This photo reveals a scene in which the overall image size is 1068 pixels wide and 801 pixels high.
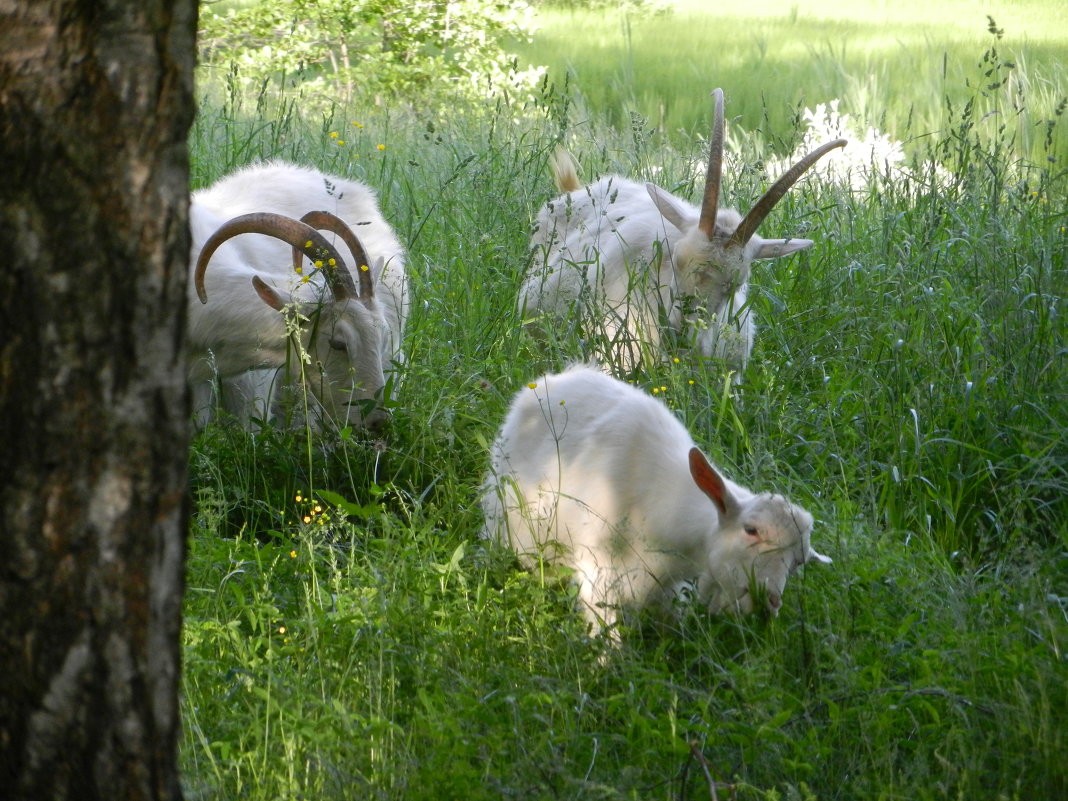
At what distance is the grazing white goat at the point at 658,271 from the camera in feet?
17.0

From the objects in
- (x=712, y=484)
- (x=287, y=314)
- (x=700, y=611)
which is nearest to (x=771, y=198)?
(x=287, y=314)

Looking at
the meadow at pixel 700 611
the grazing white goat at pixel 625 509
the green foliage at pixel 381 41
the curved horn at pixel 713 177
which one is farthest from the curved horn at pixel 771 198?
the green foliage at pixel 381 41

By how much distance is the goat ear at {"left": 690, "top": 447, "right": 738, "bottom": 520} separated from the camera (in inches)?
129

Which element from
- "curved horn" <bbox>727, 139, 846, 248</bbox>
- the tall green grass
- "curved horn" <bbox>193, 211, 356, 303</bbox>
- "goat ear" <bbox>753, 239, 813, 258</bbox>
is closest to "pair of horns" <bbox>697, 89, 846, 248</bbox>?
"curved horn" <bbox>727, 139, 846, 248</bbox>

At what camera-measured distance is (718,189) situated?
17.6ft

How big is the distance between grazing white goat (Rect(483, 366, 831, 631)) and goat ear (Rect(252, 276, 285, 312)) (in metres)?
1.20

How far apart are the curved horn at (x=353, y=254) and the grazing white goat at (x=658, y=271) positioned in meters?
0.73

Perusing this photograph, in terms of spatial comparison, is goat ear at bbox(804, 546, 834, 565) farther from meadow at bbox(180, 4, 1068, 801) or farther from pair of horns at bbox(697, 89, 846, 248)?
pair of horns at bbox(697, 89, 846, 248)

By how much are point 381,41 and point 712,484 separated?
12163mm

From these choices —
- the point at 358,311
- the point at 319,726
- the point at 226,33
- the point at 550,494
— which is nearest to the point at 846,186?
the point at 358,311

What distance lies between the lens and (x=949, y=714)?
2811 millimetres

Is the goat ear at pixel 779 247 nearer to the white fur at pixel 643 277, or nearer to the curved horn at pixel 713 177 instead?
the white fur at pixel 643 277

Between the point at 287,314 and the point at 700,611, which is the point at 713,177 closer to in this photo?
the point at 287,314

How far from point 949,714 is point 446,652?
1283 mm
